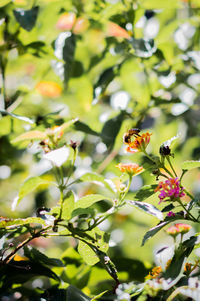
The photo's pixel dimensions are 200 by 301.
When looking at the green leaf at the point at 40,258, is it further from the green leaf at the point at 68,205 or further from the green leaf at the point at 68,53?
the green leaf at the point at 68,53

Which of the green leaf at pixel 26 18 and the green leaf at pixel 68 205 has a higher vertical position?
the green leaf at pixel 26 18

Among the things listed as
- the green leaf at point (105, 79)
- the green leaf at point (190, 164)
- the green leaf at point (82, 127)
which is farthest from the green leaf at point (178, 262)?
the green leaf at point (105, 79)

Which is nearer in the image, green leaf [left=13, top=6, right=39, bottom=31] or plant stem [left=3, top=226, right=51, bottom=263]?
plant stem [left=3, top=226, right=51, bottom=263]

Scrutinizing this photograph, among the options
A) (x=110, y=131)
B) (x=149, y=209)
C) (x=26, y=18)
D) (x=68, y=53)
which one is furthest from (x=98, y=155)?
(x=149, y=209)

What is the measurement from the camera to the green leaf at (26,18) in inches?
29.5

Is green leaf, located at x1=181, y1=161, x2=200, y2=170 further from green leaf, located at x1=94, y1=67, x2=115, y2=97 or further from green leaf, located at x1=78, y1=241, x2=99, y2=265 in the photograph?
green leaf, located at x1=94, y1=67, x2=115, y2=97

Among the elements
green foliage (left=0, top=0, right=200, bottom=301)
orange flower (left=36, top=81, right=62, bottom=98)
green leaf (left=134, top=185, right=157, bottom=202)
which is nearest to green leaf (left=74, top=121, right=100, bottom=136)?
green foliage (left=0, top=0, right=200, bottom=301)

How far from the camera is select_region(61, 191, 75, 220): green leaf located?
528 millimetres

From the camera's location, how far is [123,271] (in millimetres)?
741

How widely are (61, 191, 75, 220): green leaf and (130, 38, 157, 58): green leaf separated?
0.40m

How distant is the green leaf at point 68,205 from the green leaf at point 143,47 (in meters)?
0.40

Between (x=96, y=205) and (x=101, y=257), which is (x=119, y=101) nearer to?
(x=96, y=205)

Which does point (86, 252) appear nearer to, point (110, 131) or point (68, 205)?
point (68, 205)

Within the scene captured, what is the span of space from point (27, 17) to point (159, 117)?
569mm
